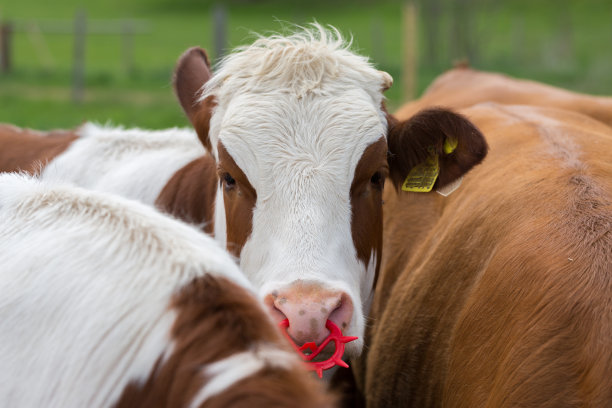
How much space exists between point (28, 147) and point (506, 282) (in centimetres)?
255

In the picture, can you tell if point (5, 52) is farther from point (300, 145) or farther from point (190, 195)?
point (300, 145)

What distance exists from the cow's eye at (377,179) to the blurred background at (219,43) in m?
0.58

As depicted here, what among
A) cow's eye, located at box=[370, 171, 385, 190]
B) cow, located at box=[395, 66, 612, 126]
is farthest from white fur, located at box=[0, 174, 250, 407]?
cow, located at box=[395, 66, 612, 126]

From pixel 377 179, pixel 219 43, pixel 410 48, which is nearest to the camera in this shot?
pixel 377 179

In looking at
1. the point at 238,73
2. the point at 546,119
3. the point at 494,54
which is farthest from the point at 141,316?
the point at 494,54

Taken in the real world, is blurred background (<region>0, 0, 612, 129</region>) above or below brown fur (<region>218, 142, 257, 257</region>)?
below

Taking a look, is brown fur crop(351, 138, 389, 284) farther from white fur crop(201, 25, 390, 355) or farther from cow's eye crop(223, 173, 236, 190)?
cow's eye crop(223, 173, 236, 190)

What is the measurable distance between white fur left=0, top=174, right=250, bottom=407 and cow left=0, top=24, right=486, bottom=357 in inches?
30.2

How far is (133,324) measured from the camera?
167cm

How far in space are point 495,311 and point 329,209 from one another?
0.68m

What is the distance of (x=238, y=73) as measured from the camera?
328 centimetres

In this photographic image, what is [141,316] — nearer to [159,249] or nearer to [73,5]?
[159,249]

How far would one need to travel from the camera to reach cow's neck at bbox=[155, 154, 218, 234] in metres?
3.71

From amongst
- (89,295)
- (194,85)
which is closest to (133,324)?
(89,295)
